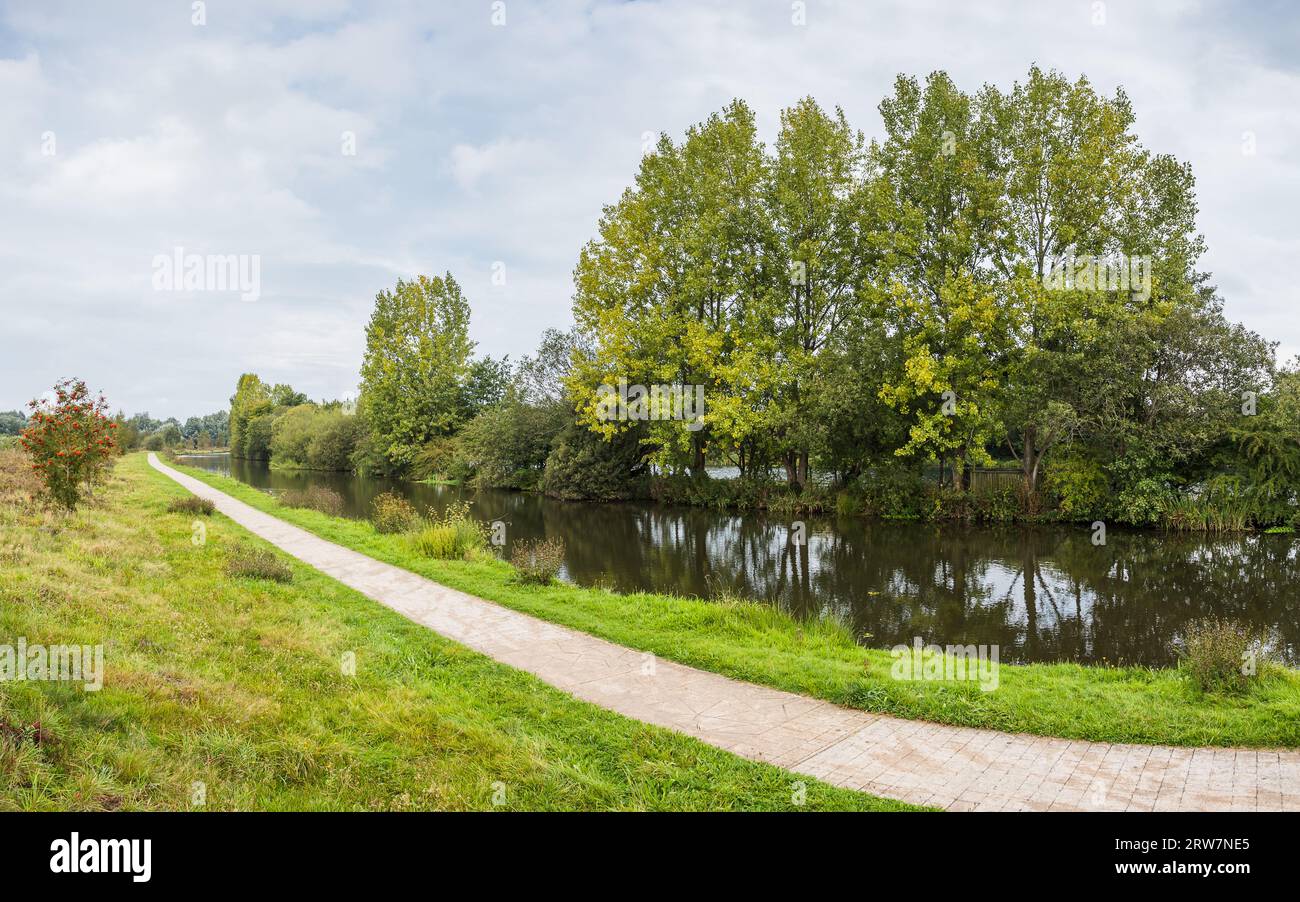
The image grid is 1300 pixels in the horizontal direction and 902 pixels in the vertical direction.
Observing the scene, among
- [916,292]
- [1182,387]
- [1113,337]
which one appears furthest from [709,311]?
[1182,387]

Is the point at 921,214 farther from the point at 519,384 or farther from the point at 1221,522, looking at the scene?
the point at 519,384

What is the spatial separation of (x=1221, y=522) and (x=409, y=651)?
23045 mm

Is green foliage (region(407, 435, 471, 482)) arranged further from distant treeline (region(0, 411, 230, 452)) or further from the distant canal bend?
distant treeline (region(0, 411, 230, 452))

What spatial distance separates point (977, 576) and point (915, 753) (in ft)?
37.1

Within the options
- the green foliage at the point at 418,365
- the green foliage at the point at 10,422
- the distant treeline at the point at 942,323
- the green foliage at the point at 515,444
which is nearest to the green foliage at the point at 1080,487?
the distant treeline at the point at 942,323

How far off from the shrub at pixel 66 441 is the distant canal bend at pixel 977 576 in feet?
34.3

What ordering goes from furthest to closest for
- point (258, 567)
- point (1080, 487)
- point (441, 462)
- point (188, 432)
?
point (188, 432), point (441, 462), point (1080, 487), point (258, 567)

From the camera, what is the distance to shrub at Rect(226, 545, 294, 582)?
1126 cm

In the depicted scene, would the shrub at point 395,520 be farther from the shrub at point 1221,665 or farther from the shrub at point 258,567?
the shrub at point 1221,665

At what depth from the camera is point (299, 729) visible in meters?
5.36

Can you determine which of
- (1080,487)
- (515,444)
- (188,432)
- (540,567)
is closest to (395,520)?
(540,567)

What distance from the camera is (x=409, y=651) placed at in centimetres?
802

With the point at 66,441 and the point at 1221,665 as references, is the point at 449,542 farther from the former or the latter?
the point at 1221,665

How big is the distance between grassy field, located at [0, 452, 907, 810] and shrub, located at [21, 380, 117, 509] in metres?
6.73
